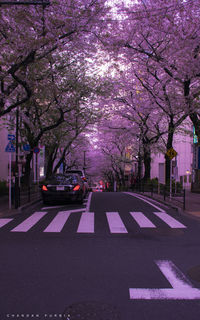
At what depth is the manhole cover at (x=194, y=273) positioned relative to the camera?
17.5ft

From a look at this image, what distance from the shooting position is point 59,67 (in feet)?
58.6

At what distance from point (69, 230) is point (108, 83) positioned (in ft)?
51.2

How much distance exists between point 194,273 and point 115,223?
5055 millimetres

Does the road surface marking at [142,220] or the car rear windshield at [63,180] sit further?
the car rear windshield at [63,180]

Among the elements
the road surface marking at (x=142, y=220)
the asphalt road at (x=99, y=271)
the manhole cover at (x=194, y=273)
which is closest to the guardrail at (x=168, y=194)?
the road surface marking at (x=142, y=220)

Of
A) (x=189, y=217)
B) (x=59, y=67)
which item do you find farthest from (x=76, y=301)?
(x=59, y=67)

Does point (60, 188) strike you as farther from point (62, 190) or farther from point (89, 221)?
point (89, 221)

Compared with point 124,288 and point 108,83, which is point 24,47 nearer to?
point 124,288

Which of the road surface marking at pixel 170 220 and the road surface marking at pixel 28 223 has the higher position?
the road surface marking at pixel 28 223

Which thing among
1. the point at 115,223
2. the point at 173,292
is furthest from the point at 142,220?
the point at 173,292

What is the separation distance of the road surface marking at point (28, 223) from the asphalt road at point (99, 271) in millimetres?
33

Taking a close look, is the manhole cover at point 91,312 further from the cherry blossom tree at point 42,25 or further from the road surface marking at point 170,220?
the cherry blossom tree at point 42,25

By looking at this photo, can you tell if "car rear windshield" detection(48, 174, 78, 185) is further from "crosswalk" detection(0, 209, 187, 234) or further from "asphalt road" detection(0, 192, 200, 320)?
"asphalt road" detection(0, 192, 200, 320)

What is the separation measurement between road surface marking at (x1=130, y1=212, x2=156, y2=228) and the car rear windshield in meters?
4.08
